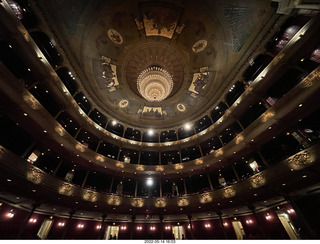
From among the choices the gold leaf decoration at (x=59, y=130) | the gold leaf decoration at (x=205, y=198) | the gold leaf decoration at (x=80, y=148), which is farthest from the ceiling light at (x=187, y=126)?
the gold leaf decoration at (x=59, y=130)

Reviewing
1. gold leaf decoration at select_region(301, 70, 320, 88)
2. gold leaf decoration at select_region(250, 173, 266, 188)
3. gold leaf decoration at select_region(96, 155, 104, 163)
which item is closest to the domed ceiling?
gold leaf decoration at select_region(301, 70, 320, 88)

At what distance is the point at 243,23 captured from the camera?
33.2 feet

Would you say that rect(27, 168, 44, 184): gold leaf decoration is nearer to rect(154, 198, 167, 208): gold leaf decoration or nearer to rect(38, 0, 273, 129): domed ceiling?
rect(38, 0, 273, 129): domed ceiling

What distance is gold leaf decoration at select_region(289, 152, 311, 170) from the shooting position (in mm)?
7670

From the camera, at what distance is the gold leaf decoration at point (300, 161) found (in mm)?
7670

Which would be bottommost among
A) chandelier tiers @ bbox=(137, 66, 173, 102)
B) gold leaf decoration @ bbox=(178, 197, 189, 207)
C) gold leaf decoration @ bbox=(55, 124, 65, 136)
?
gold leaf decoration @ bbox=(178, 197, 189, 207)

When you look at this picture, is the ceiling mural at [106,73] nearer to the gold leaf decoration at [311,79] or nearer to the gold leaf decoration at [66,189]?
the gold leaf decoration at [66,189]

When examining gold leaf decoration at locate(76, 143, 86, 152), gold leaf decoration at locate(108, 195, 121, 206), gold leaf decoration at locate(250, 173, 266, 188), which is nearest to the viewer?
gold leaf decoration at locate(250, 173, 266, 188)

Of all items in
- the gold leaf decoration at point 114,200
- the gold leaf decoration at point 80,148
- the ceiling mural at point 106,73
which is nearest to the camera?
the gold leaf decoration at point 114,200

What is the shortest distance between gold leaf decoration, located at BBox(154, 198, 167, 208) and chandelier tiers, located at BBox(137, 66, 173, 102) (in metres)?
9.90

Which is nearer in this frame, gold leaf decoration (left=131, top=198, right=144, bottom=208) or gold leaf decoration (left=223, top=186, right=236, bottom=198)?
gold leaf decoration (left=223, top=186, right=236, bottom=198)

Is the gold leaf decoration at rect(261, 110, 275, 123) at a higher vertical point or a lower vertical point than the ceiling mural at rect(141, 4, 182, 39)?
lower

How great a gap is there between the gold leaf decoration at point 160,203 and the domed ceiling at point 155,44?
32.5ft

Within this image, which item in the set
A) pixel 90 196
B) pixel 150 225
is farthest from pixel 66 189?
pixel 150 225
